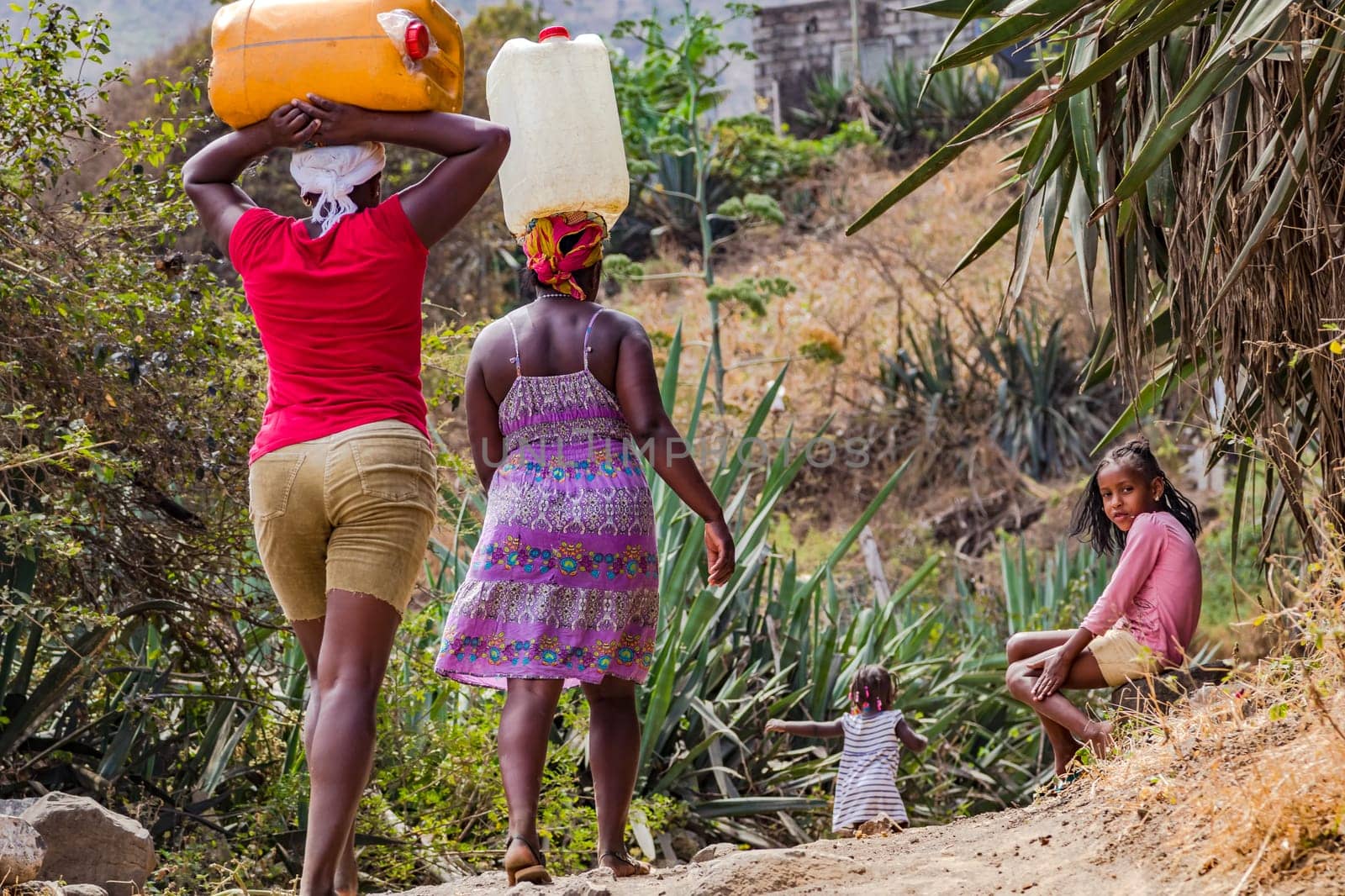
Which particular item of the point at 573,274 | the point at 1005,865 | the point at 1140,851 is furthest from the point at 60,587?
the point at 1140,851

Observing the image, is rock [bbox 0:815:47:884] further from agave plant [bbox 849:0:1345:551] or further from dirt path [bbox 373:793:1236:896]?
agave plant [bbox 849:0:1345:551]

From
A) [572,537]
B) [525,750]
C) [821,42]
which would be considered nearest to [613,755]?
[525,750]

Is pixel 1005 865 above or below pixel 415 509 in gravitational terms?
below

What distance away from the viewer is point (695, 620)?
579 centimetres

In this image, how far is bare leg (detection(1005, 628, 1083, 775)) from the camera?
14.4 ft

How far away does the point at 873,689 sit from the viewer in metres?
5.03

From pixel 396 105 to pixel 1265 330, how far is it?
7.80ft

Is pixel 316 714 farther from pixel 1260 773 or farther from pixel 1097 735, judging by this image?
pixel 1097 735

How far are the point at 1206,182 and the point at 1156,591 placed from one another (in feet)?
3.73

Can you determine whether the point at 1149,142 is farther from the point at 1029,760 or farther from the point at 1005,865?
the point at 1029,760

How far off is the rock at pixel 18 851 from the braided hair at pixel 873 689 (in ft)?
8.69

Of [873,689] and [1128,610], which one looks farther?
[873,689]

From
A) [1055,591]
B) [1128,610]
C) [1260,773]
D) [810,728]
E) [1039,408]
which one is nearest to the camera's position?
[1260,773]

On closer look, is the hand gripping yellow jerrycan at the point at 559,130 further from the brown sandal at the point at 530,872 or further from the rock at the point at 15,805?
the rock at the point at 15,805
